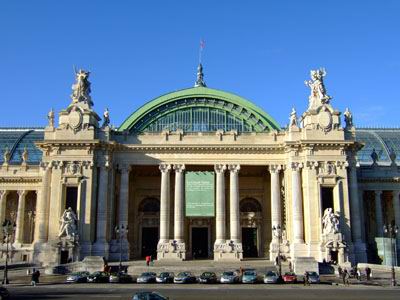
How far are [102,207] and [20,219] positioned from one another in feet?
55.8

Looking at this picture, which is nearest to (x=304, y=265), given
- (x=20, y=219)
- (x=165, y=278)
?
(x=165, y=278)

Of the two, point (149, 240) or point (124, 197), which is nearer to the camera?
point (124, 197)

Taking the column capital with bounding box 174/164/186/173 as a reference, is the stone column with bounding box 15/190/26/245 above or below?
below

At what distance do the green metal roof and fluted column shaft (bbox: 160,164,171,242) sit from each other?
1223 centimetres

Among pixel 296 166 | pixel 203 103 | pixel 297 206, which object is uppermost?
pixel 203 103

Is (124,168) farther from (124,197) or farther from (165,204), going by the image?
(165,204)

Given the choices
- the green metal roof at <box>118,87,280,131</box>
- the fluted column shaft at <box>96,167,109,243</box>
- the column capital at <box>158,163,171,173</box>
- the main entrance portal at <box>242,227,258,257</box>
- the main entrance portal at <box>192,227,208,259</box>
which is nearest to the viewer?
the fluted column shaft at <box>96,167,109,243</box>

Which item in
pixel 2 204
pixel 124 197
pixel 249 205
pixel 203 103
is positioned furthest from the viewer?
pixel 203 103

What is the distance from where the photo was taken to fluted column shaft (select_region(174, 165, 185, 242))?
6375cm

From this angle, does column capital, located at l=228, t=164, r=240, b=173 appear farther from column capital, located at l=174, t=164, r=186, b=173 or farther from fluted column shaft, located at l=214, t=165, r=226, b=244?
column capital, located at l=174, t=164, r=186, b=173

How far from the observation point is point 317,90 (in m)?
67.1

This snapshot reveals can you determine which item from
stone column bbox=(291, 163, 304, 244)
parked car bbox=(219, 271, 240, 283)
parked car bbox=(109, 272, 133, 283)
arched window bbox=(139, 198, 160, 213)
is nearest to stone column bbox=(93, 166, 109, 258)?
arched window bbox=(139, 198, 160, 213)

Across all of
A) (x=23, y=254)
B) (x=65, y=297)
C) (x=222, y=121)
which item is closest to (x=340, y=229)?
(x=222, y=121)

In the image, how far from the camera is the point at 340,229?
199 feet
